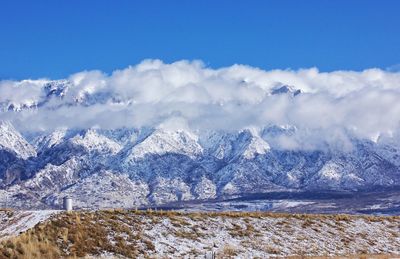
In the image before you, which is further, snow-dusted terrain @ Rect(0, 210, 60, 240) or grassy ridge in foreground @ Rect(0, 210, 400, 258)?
snow-dusted terrain @ Rect(0, 210, 60, 240)

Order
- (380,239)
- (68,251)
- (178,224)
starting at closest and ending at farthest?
(68,251) → (178,224) → (380,239)

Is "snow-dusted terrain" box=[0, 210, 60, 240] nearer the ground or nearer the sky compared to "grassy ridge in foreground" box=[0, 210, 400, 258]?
nearer the sky

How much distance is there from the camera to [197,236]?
2167 inches

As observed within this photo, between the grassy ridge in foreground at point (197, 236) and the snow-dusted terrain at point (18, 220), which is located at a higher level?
the snow-dusted terrain at point (18, 220)

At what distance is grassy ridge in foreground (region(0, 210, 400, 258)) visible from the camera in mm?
48125

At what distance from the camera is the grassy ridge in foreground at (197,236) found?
158ft

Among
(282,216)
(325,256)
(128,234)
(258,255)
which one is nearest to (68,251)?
(128,234)

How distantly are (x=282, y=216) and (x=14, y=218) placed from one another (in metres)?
25.3

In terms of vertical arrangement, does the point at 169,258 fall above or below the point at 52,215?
below

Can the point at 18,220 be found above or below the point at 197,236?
above

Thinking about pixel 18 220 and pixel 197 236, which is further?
pixel 18 220

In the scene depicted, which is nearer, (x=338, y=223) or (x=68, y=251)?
(x=68, y=251)

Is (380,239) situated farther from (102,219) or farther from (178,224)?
(102,219)

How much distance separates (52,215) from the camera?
5319cm
